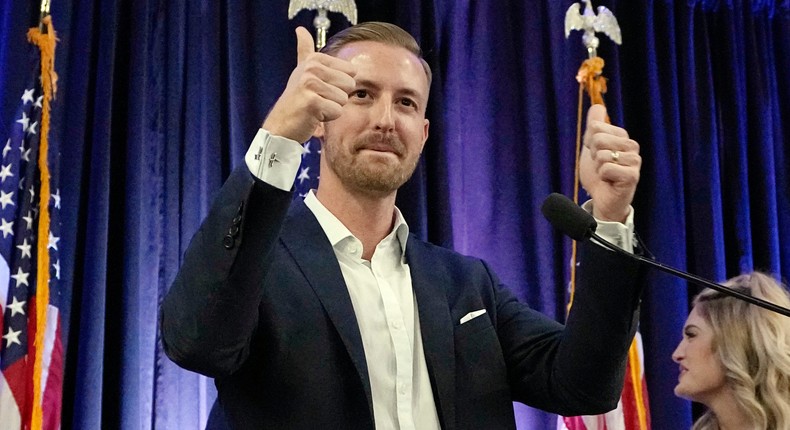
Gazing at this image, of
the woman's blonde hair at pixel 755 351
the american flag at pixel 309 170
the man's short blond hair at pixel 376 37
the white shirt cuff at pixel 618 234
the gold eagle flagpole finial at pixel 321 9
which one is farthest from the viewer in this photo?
the american flag at pixel 309 170

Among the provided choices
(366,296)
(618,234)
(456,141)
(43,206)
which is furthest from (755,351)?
(43,206)

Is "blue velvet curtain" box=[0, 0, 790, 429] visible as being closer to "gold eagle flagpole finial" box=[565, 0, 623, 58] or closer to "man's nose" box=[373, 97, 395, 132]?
"gold eagle flagpole finial" box=[565, 0, 623, 58]

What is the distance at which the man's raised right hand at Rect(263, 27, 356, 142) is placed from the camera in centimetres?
106

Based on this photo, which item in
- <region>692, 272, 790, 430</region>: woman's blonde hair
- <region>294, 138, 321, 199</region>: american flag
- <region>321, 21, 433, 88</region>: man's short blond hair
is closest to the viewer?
<region>321, 21, 433, 88</region>: man's short blond hair

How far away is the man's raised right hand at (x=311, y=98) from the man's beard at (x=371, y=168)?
0.33 meters

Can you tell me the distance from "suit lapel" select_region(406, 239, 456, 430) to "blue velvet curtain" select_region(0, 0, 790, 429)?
3.06ft

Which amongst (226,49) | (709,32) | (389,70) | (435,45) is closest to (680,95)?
(709,32)

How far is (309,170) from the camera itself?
243 centimetres

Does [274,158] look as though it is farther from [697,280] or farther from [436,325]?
[697,280]

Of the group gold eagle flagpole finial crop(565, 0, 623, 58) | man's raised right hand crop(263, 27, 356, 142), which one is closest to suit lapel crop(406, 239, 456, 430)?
man's raised right hand crop(263, 27, 356, 142)

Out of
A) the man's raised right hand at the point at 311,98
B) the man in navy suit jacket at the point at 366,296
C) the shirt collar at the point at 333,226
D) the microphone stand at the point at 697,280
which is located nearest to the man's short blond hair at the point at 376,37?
the man in navy suit jacket at the point at 366,296

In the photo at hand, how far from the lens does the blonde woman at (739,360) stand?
210cm

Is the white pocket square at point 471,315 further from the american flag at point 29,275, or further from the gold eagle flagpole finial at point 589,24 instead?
the gold eagle flagpole finial at point 589,24

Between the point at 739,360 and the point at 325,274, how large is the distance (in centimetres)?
136
